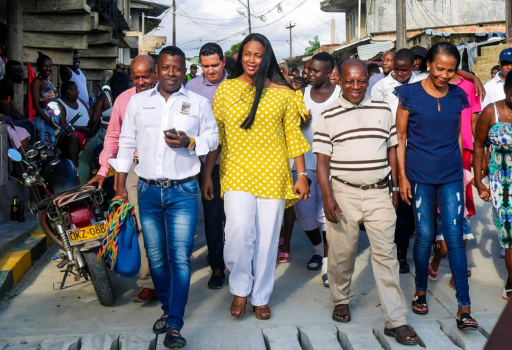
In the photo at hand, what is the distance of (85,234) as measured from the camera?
4.96 m

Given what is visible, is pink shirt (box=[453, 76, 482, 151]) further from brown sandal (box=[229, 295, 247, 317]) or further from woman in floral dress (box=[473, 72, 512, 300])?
brown sandal (box=[229, 295, 247, 317])

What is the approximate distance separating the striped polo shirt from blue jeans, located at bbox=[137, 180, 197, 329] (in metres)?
1.05

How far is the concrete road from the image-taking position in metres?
4.28

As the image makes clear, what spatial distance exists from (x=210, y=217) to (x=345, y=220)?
1.56m

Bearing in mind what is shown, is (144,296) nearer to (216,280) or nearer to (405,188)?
(216,280)

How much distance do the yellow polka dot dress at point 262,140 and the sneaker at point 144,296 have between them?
1131 millimetres

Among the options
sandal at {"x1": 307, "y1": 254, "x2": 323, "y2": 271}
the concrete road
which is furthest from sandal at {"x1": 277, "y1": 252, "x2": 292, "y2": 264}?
sandal at {"x1": 307, "y1": 254, "x2": 323, "y2": 271}

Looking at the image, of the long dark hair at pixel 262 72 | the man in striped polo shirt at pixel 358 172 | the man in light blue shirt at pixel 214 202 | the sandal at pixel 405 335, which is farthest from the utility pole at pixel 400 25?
the sandal at pixel 405 335

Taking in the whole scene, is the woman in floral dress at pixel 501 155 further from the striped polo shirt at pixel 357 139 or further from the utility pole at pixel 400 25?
the utility pole at pixel 400 25

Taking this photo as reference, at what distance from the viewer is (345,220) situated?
4582 mm

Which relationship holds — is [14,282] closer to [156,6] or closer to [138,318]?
[138,318]

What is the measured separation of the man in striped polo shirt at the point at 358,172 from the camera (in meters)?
4.40

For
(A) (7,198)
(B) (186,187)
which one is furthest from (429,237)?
(A) (7,198)

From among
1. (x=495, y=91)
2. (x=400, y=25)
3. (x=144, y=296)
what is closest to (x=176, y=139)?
(x=144, y=296)
